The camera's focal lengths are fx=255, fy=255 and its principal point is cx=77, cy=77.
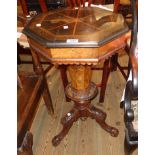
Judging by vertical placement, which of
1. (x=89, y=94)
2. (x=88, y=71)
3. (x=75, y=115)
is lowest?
(x=75, y=115)

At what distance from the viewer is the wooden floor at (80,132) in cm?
176

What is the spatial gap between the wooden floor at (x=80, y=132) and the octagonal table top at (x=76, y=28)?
0.81m

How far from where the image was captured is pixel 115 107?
6.95 ft

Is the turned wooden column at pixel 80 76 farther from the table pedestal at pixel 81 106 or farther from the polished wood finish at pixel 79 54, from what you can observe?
the polished wood finish at pixel 79 54

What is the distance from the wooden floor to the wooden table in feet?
0.30

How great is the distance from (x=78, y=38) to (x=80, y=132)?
85 cm

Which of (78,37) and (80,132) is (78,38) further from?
(80,132)

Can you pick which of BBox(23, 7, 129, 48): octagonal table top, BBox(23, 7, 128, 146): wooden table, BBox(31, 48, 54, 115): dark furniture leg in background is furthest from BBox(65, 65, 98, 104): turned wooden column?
BBox(23, 7, 129, 48): octagonal table top

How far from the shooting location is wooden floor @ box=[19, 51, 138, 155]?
1.76 meters

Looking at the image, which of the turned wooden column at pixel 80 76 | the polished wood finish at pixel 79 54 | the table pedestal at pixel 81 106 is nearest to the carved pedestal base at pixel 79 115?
the table pedestal at pixel 81 106
